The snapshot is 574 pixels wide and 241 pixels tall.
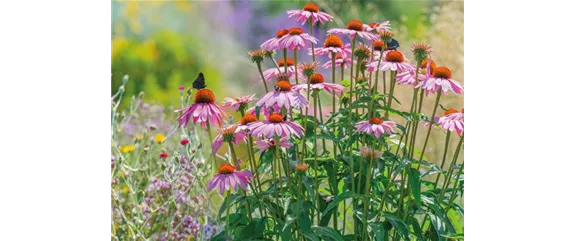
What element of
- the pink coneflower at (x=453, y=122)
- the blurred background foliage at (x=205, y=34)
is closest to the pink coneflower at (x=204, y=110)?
the pink coneflower at (x=453, y=122)

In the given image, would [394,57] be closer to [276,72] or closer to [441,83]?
[441,83]

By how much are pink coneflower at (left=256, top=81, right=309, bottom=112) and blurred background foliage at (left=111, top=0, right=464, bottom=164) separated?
92.4 inches

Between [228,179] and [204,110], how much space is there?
196 mm

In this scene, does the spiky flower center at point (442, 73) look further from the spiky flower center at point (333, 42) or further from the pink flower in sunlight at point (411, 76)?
the spiky flower center at point (333, 42)

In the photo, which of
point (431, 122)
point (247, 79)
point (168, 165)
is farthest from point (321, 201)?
point (247, 79)

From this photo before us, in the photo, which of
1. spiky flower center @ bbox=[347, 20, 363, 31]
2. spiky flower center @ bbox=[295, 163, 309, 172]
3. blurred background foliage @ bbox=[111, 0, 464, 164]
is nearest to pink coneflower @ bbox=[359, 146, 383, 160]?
spiky flower center @ bbox=[295, 163, 309, 172]

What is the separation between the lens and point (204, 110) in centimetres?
183

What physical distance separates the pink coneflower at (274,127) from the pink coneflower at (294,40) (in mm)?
215

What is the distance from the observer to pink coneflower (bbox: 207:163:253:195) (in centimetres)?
183

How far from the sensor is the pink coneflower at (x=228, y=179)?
1.83 m
